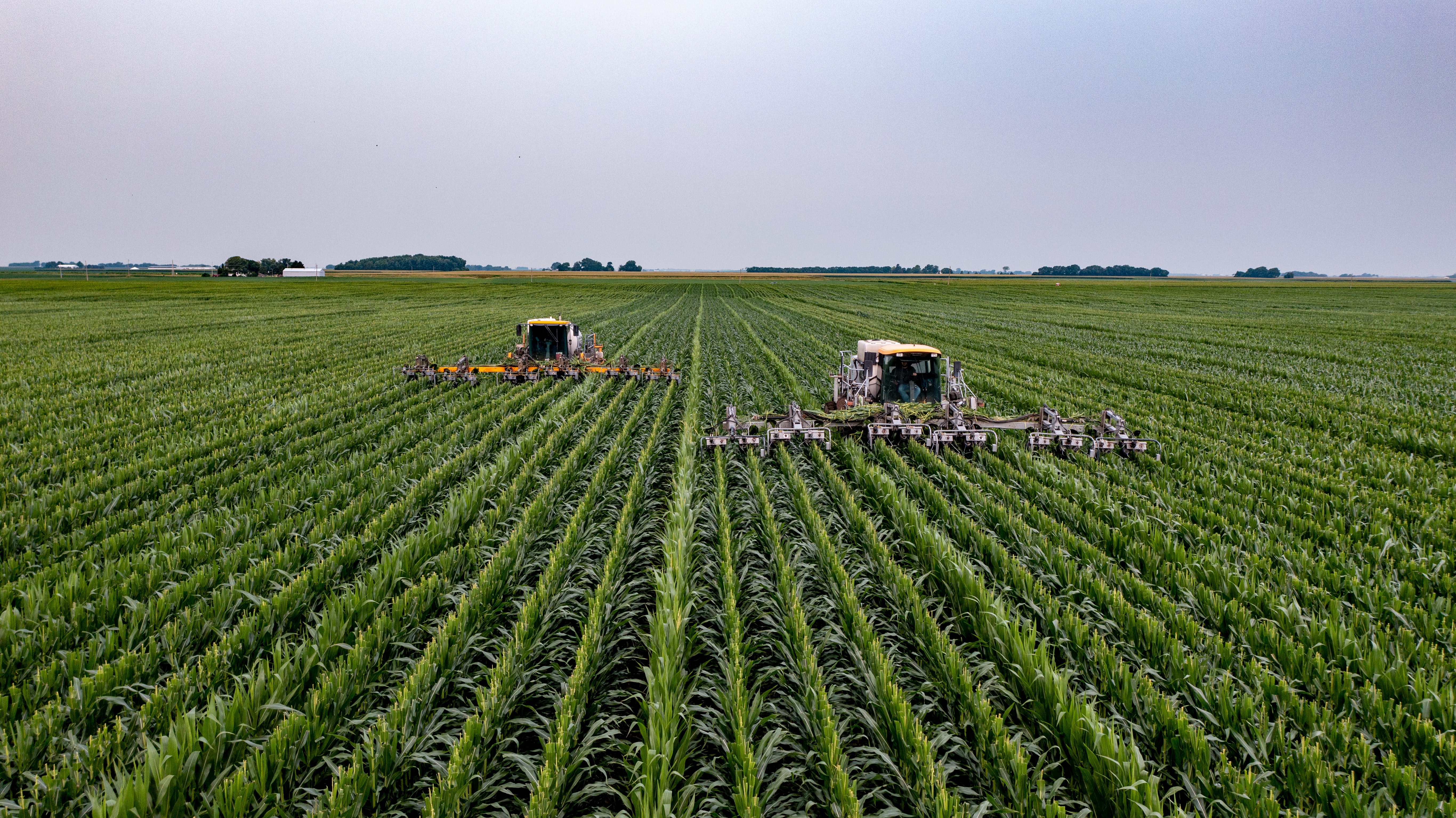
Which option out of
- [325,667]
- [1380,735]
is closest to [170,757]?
[325,667]

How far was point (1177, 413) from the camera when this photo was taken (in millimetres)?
13969

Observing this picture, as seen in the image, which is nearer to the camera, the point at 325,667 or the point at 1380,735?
the point at 1380,735

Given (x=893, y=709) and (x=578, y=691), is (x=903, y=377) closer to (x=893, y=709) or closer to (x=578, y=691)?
(x=893, y=709)

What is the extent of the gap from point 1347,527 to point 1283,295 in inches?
3887

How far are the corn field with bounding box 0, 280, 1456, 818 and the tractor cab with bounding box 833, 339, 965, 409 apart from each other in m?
1.44

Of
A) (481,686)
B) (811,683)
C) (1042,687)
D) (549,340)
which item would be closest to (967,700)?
(1042,687)

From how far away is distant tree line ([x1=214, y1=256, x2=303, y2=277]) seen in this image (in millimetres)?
125188

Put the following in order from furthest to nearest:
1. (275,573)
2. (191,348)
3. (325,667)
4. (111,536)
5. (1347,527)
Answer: (191,348) → (1347,527) → (111,536) → (275,573) → (325,667)

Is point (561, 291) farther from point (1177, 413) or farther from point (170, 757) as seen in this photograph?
point (170, 757)

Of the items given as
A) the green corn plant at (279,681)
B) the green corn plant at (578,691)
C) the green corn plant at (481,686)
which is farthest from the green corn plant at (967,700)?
the green corn plant at (279,681)

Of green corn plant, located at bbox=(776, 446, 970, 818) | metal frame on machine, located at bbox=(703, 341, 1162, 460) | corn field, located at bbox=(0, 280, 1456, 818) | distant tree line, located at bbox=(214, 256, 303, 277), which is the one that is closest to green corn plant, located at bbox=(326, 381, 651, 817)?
corn field, located at bbox=(0, 280, 1456, 818)

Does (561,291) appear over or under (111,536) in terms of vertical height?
over

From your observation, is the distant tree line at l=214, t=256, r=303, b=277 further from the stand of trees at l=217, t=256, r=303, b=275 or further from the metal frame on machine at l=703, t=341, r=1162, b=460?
the metal frame on machine at l=703, t=341, r=1162, b=460

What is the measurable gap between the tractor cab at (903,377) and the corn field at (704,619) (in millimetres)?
1437
